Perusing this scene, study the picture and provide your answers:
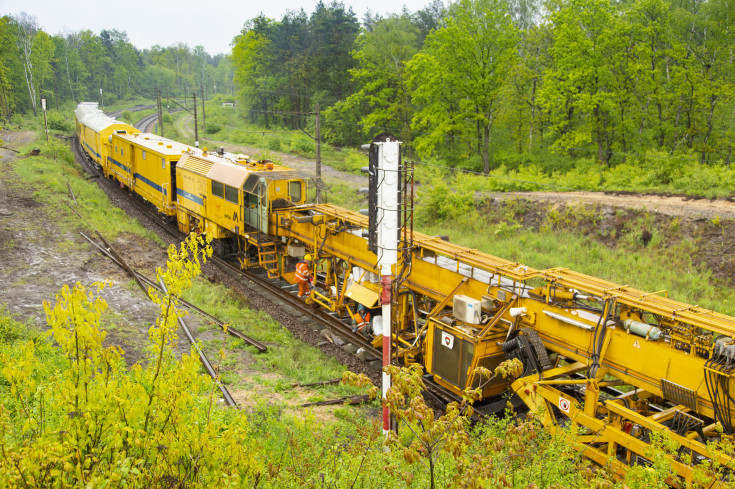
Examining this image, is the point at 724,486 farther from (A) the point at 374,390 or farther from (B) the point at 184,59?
(B) the point at 184,59

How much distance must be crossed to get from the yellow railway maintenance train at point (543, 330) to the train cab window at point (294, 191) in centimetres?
4

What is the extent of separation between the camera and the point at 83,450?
3.86 meters

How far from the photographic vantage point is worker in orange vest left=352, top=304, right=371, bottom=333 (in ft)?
43.5

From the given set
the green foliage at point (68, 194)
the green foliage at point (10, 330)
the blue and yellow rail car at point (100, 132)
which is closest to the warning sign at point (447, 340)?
the green foliage at point (10, 330)

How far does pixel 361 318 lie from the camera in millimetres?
13398

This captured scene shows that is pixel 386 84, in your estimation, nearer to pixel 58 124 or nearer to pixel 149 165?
pixel 149 165

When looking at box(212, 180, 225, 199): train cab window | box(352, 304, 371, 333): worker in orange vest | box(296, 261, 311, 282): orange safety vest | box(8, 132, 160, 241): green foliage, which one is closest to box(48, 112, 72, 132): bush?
box(8, 132, 160, 241): green foliage

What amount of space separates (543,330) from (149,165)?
20785mm

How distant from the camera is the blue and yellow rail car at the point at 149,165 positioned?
2227 cm

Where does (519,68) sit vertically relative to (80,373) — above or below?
above

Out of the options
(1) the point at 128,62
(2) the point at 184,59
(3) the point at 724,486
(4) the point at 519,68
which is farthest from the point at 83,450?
(2) the point at 184,59

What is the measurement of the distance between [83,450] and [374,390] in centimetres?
258

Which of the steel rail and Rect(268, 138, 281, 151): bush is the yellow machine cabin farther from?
Rect(268, 138, 281, 151): bush

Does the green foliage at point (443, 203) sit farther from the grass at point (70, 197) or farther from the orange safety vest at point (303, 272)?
the grass at point (70, 197)
